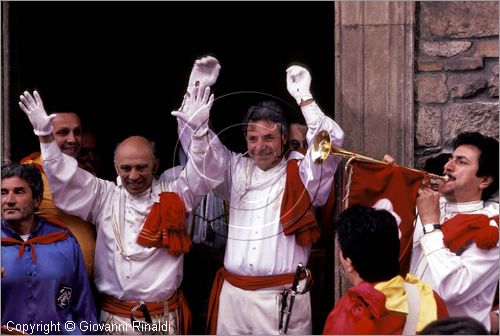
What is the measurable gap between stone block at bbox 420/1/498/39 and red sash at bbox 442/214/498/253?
1.13m

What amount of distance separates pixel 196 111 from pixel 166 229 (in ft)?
2.14

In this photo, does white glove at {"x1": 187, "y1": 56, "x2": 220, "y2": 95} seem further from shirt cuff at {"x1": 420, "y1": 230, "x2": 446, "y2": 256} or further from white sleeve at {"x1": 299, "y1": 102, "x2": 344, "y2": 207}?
shirt cuff at {"x1": 420, "y1": 230, "x2": 446, "y2": 256}

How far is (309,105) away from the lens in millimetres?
6137

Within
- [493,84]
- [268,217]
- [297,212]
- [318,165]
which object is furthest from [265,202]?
[493,84]

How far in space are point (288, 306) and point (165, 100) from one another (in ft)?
14.0

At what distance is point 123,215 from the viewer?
6.20 m

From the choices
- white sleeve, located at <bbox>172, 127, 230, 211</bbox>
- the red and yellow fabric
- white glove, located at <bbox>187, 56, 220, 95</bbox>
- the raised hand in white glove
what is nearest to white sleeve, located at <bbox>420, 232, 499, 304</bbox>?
the red and yellow fabric

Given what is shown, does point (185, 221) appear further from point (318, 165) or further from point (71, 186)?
point (318, 165)

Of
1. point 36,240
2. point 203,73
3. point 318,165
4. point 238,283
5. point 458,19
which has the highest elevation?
point 458,19

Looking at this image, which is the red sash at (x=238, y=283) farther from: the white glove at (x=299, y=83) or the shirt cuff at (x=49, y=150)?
the shirt cuff at (x=49, y=150)

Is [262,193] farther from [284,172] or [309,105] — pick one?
[309,105]

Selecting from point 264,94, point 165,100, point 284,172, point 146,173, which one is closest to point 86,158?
point 146,173

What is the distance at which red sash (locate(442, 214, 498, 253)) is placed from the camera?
5.46m

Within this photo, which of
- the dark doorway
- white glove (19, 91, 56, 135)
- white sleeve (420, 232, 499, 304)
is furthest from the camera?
the dark doorway
